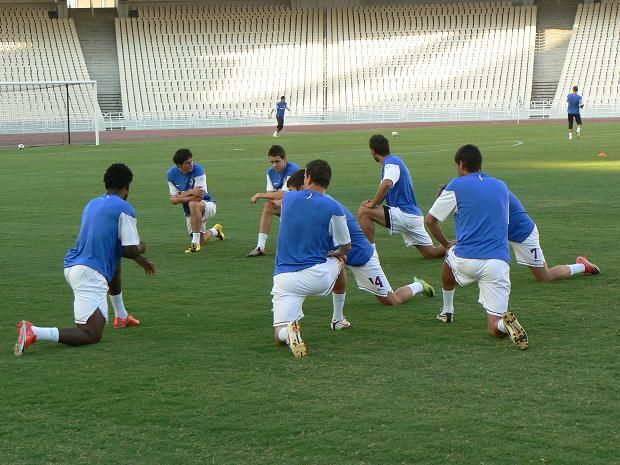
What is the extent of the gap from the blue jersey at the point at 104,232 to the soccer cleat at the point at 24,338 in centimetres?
67

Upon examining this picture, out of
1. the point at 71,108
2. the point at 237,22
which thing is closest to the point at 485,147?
the point at 71,108

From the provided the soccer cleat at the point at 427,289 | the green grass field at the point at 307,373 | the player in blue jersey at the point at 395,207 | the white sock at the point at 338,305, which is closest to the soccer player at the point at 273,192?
the green grass field at the point at 307,373

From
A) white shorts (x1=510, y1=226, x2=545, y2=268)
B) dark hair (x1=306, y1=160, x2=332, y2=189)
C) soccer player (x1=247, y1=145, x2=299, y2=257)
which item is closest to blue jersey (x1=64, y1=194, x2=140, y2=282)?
dark hair (x1=306, y1=160, x2=332, y2=189)

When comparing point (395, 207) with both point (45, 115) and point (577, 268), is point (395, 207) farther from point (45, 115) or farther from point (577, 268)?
point (45, 115)

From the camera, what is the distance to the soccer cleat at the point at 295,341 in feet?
25.5

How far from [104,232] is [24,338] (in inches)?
41.9

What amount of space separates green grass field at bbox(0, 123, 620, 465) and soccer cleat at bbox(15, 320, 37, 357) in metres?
0.09

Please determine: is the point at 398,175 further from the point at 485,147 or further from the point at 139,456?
the point at 485,147

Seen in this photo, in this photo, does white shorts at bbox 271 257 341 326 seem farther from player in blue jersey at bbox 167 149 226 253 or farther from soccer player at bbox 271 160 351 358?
player in blue jersey at bbox 167 149 226 253

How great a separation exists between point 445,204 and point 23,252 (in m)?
7.19

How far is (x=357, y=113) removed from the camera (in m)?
56.6

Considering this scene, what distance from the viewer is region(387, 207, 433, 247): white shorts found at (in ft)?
39.8

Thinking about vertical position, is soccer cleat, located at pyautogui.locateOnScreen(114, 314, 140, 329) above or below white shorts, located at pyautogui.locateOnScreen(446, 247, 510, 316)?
below

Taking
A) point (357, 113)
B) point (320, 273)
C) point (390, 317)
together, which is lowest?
point (357, 113)
